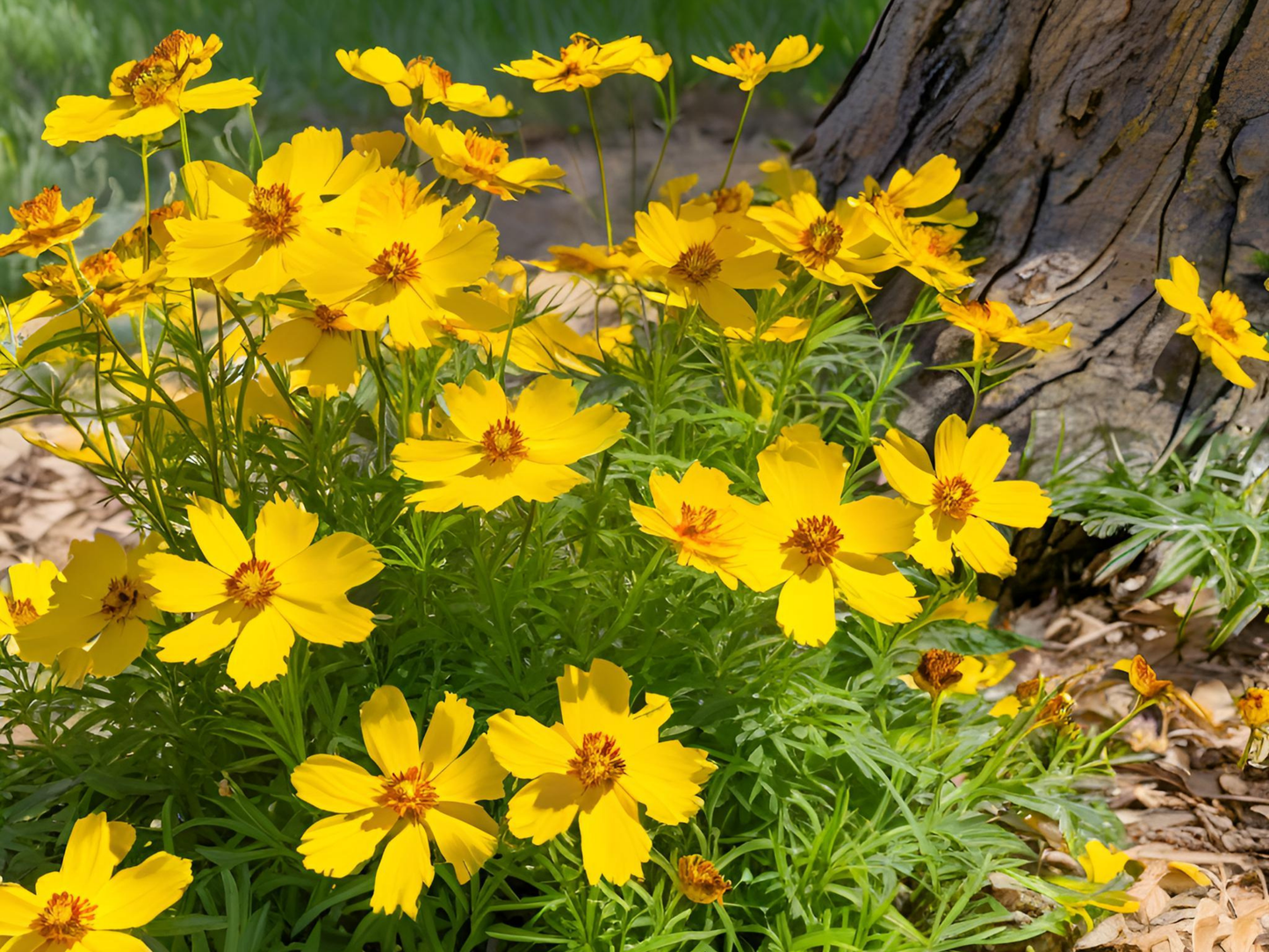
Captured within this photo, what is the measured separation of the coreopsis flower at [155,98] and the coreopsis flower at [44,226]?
0.07 metres

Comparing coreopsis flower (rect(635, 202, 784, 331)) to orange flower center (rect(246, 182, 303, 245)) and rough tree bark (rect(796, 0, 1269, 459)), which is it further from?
rough tree bark (rect(796, 0, 1269, 459))

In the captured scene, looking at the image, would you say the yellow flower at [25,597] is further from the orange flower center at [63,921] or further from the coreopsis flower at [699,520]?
the coreopsis flower at [699,520]

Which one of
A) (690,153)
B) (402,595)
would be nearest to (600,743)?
(402,595)

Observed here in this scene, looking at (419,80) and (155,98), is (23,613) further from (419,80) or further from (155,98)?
(419,80)

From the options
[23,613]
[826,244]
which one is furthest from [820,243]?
[23,613]

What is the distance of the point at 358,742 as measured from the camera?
1.02 metres

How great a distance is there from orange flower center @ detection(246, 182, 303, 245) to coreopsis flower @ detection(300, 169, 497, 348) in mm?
50

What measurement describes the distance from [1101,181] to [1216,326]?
0.56m

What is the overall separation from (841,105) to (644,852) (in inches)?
69.7

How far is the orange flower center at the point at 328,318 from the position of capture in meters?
0.98

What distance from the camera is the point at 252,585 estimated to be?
824 millimetres

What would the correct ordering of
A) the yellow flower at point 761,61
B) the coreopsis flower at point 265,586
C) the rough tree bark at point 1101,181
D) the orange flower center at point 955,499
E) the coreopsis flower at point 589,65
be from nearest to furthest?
the coreopsis flower at point 265,586 → the orange flower center at point 955,499 → the coreopsis flower at point 589,65 → the yellow flower at point 761,61 → the rough tree bark at point 1101,181

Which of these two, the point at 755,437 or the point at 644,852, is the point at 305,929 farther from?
the point at 755,437

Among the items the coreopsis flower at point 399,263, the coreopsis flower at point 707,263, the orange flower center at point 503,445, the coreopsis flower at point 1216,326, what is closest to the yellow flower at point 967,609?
the coreopsis flower at point 1216,326
